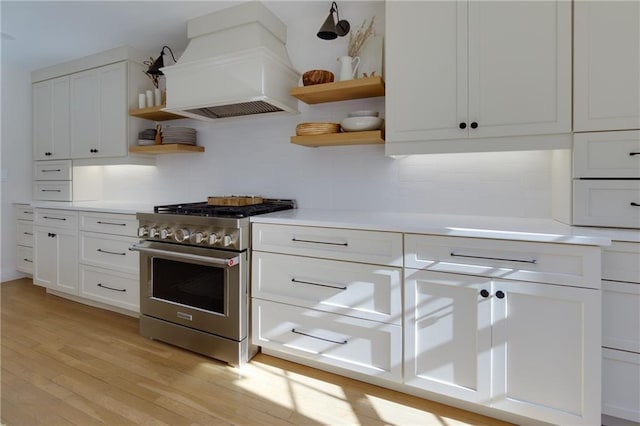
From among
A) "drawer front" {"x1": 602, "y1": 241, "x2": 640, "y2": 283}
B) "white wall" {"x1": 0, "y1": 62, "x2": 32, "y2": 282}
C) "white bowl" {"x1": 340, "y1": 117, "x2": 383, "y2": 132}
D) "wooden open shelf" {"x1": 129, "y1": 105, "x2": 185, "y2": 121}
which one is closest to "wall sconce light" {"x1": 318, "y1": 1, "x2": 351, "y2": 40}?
"white bowl" {"x1": 340, "y1": 117, "x2": 383, "y2": 132}

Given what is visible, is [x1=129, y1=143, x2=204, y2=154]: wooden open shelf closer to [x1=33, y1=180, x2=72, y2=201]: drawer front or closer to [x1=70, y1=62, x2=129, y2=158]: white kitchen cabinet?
[x1=70, y1=62, x2=129, y2=158]: white kitchen cabinet

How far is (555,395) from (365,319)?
0.87m

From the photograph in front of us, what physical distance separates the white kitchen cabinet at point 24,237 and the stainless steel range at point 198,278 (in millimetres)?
2288

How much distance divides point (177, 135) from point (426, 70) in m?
2.17

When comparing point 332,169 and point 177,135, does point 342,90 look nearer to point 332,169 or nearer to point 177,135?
point 332,169

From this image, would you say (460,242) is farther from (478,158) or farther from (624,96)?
(624,96)

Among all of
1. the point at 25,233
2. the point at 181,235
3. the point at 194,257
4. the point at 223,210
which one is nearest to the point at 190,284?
the point at 194,257

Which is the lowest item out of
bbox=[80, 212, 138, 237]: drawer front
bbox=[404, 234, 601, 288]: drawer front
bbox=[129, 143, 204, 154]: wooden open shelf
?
bbox=[404, 234, 601, 288]: drawer front

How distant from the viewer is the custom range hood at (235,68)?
2158 millimetres

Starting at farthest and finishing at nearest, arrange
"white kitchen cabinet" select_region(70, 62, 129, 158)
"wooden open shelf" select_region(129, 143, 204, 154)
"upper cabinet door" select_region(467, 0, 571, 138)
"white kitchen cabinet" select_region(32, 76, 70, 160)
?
1. "white kitchen cabinet" select_region(32, 76, 70, 160)
2. "white kitchen cabinet" select_region(70, 62, 129, 158)
3. "wooden open shelf" select_region(129, 143, 204, 154)
4. "upper cabinet door" select_region(467, 0, 571, 138)

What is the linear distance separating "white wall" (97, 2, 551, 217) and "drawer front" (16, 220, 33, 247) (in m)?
1.62

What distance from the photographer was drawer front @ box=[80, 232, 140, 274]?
255 centimetres

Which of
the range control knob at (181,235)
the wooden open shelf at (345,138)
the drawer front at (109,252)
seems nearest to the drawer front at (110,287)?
the drawer front at (109,252)

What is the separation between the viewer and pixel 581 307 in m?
1.30
